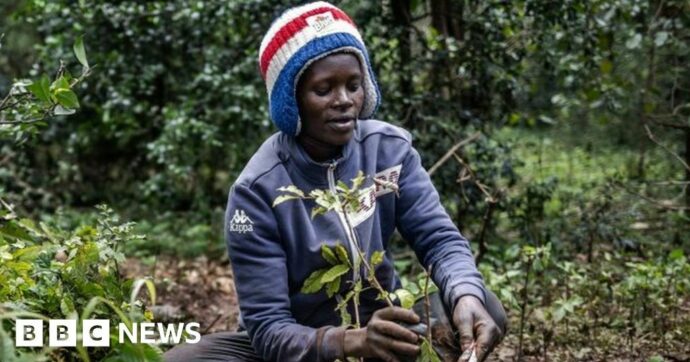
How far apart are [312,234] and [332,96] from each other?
0.46 m

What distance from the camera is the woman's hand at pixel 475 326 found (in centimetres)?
286

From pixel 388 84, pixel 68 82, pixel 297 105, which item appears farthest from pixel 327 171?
pixel 388 84

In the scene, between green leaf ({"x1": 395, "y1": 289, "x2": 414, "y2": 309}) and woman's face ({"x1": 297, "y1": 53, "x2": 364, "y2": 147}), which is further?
woman's face ({"x1": 297, "y1": 53, "x2": 364, "y2": 147})

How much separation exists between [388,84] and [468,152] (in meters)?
0.65

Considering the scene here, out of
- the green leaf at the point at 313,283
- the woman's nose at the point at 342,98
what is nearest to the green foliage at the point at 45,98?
the woman's nose at the point at 342,98

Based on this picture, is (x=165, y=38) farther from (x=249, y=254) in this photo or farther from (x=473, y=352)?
(x=473, y=352)

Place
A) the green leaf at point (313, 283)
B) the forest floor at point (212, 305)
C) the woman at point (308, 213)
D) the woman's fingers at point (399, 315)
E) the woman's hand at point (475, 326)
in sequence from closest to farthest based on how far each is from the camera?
the woman's fingers at point (399, 315), the woman's hand at point (475, 326), the green leaf at point (313, 283), the woman at point (308, 213), the forest floor at point (212, 305)

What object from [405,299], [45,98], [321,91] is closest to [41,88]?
[45,98]

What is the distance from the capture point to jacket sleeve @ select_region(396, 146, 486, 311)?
3264mm

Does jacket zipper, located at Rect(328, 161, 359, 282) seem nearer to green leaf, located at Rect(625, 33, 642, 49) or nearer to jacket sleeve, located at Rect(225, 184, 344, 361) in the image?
jacket sleeve, located at Rect(225, 184, 344, 361)

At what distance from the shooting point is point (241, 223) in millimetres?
3182

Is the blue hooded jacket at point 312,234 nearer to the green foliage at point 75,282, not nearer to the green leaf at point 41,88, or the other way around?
the green foliage at point 75,282

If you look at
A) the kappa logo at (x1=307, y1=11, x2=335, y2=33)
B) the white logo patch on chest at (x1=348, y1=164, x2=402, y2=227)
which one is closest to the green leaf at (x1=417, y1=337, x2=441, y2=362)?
the white logo patch on chest at (x1=348, y1=164, x2=402, y2=227)

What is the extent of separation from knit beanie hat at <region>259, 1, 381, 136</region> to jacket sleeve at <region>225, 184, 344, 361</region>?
30 centimetres
